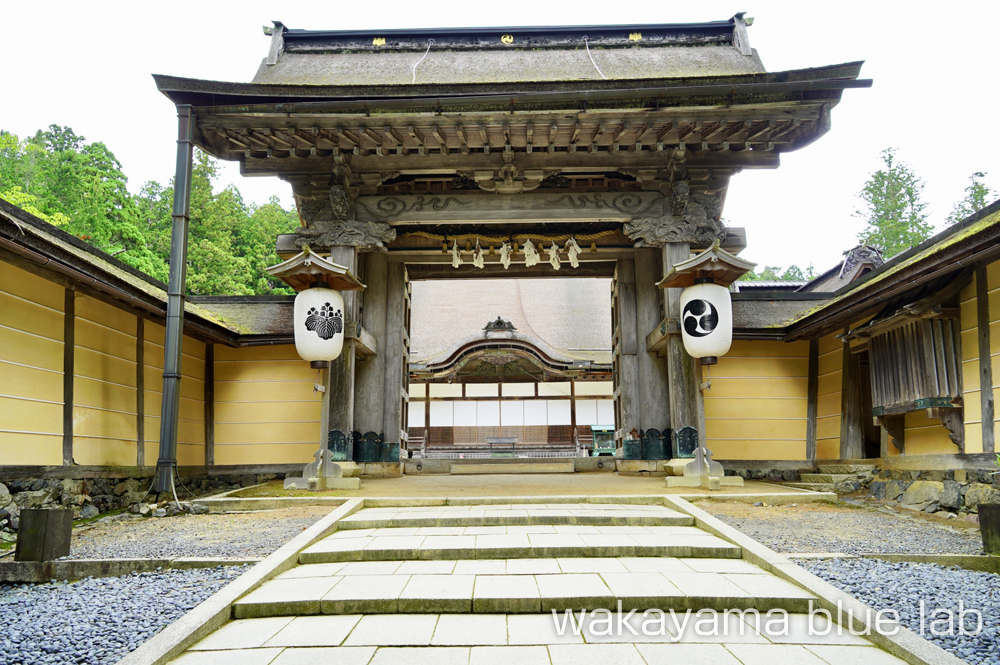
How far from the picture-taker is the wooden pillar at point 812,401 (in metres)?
9.77

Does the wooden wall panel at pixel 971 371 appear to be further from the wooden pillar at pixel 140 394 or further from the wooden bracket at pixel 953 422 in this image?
the wooden pillar at pixel 140 394

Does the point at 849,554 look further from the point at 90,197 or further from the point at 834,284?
the point at 90,197

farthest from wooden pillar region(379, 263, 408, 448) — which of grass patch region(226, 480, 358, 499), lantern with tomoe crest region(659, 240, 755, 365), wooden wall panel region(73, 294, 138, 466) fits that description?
lantern with tomoe crest region(659, 240, 755, 365)

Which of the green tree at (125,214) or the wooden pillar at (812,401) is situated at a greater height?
the green tree at (125,214)

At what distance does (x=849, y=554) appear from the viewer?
171 inches

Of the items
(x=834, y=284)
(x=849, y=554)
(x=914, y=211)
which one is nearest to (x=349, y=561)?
(x=849, y=554)

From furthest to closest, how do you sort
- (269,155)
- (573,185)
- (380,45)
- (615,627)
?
(380,45)
(573,185)
(269,155)
(615,627)

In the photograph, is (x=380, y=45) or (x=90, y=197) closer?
(x=380, y=45)

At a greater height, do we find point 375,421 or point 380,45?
point 380,45

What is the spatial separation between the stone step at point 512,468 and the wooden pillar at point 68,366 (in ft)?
18.3

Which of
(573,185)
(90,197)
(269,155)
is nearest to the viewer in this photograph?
(269,155)

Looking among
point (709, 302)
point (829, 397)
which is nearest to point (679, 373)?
point (709, 302)

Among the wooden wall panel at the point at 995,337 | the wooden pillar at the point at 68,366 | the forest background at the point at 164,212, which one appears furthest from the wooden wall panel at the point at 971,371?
the forest background at the point at 164,212

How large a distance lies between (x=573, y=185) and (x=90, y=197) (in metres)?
20.6
